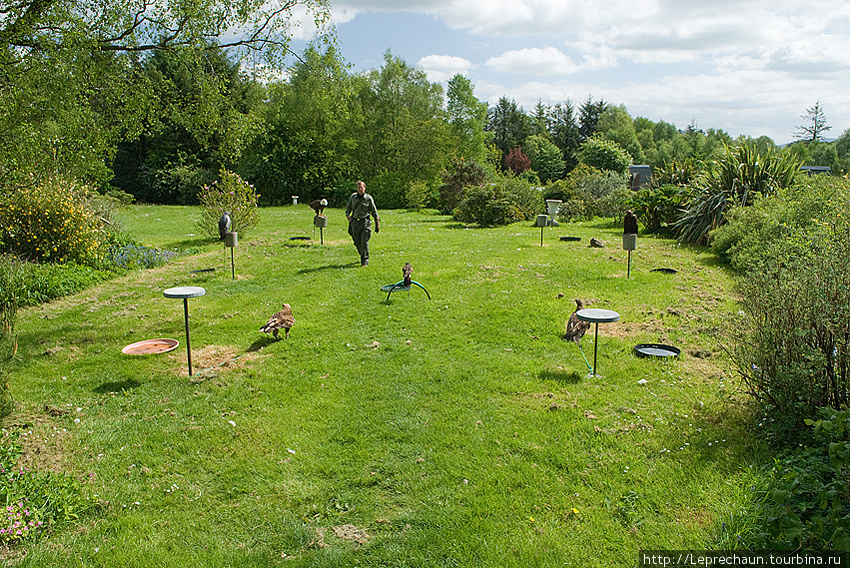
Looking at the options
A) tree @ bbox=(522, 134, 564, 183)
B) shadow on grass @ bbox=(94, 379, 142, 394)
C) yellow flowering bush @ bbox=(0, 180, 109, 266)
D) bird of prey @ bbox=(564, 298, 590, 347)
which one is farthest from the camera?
tree @ bbox=(522, 134, 564, 183)

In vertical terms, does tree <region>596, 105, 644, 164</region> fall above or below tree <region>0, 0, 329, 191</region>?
above

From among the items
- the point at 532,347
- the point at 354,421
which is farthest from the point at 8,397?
the point at 532,347

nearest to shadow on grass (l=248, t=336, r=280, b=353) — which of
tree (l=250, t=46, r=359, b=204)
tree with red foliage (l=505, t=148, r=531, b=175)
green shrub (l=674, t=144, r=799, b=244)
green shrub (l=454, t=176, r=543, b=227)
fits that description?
green shrub (l=674, t=144, r=799, b=244)

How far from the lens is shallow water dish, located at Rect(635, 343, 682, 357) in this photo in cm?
695

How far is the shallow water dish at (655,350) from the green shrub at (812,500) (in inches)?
116

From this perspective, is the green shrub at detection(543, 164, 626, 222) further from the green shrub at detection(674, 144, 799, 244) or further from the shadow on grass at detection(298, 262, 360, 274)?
the shadow on grass at detection(298, 262, 360, 274)

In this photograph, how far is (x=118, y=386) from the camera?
6.70m

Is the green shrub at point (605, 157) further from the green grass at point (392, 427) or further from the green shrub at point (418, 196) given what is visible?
the green grass at point (392, 427)

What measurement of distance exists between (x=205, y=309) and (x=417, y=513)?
710 centimetres

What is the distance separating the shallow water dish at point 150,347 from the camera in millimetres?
6816

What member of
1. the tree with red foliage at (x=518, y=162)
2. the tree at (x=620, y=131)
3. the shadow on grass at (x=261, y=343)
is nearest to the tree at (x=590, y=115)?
the tree at (x=620, y=131)

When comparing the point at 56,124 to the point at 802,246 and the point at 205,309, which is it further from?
the point at 802,246

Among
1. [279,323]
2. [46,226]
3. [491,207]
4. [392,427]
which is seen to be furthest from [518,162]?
[392,427]

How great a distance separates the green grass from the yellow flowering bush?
2.09 meters
